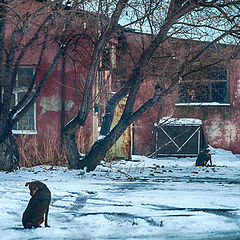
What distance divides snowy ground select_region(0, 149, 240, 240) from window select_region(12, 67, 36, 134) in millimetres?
1911

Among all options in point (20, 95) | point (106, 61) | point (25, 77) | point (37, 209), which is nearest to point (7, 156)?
point (20, 95)

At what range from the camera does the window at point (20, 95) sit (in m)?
10.6

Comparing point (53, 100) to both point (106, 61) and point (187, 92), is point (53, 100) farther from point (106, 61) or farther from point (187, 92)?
point (187, 92)

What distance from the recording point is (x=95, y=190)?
22.5 ft

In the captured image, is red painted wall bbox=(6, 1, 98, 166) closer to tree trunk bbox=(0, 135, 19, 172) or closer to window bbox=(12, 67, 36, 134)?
window bbox=(12, 67, 36, 134)

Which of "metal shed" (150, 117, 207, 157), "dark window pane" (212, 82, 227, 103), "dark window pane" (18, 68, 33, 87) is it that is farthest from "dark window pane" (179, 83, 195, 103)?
"dark window pane" (18, 68, 33, 87)

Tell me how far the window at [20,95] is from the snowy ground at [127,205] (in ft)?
6.27

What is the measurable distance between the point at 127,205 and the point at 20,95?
20.3 ft

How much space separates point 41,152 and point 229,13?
5732mm

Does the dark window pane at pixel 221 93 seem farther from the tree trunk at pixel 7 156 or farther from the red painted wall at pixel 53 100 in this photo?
the tree trunk at pixel 7 156

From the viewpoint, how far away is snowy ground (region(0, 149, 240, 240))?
4371 millimetres

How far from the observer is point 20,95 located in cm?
1089

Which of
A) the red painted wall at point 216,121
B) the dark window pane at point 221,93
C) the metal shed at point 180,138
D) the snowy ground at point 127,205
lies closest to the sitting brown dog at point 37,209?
the snowy ground at point 127,205

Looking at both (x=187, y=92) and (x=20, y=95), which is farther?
(x=187, y=92)
